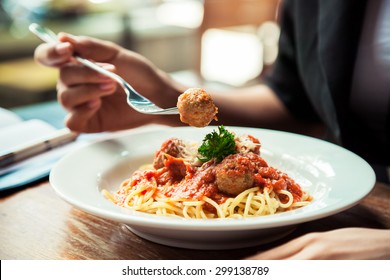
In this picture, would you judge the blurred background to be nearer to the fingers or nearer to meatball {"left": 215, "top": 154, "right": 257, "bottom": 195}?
the fingers

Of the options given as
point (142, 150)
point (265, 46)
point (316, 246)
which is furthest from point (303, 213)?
point (265, 46)

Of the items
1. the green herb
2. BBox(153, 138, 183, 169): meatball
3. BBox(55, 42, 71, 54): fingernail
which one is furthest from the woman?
the green herb

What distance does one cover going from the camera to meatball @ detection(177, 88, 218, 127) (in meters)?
1.21

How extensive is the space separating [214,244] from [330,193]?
32 centimetres

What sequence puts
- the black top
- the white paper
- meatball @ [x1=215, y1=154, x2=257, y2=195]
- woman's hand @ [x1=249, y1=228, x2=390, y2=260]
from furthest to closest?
the black top → the white paper → meatball @ [x1=215, y1=154, x2=257, y2=195] → woman's hand @ [x1=249, y1=228, x2=390, y2=260]

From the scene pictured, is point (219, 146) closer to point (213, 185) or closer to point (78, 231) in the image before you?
point (213, 185)

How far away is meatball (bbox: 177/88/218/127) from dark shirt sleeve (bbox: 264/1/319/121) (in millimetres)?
1128

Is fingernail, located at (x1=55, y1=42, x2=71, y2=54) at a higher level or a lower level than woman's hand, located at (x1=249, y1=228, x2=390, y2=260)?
higher

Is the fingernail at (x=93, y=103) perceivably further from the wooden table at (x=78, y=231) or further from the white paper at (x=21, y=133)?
the wooden table at (x=78, y=231)

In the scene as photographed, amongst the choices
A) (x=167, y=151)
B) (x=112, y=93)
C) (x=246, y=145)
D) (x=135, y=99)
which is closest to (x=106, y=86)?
(x=112, y=93)

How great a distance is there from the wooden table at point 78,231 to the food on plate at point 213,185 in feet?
0.29

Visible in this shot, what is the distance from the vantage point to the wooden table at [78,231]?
1.04 metres

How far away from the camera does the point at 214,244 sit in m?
1.04

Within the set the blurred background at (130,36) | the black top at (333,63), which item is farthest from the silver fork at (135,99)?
the blurred background at (130,36)
